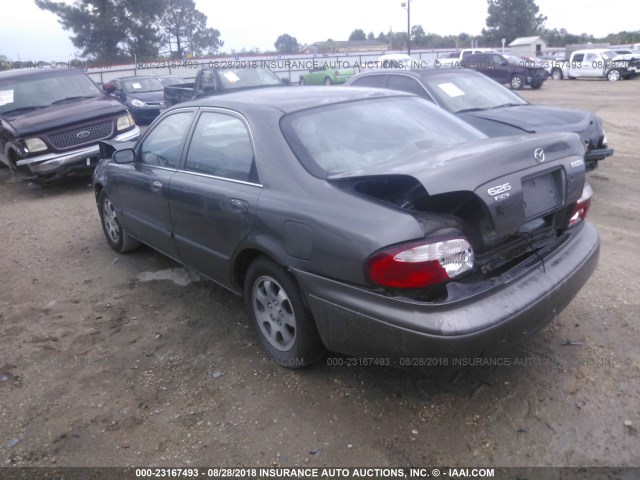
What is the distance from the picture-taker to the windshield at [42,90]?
8758mm

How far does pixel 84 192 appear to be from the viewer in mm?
8602

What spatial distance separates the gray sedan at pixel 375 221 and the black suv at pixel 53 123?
5.04 meters

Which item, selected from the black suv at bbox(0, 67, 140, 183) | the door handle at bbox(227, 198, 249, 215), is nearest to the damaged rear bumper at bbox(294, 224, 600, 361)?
the door handle at bbox(227, 198, 249, 215)

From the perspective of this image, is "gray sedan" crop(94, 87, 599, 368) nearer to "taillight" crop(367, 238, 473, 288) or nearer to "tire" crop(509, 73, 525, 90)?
"taillight" crop(367, 238, 473, 288)

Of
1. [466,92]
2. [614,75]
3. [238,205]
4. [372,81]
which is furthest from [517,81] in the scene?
[238,205]

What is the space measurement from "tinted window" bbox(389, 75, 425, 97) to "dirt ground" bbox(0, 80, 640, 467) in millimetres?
3476

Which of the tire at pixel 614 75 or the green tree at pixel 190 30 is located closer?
the tire at pixel 614 75

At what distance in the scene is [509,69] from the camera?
25188 mm

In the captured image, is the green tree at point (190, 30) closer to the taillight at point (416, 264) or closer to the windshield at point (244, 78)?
the windshield at point (244, 78)

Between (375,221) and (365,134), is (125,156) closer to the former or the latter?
(365,134)

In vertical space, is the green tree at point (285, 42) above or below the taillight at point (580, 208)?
above

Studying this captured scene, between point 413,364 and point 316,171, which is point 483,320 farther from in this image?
point 316,171

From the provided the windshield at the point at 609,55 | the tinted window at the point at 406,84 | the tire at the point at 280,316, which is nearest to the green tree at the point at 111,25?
the windshield at the point at 609,55

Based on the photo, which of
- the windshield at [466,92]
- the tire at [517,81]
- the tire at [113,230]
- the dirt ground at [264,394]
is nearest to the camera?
the dirt ground at [264,394]
